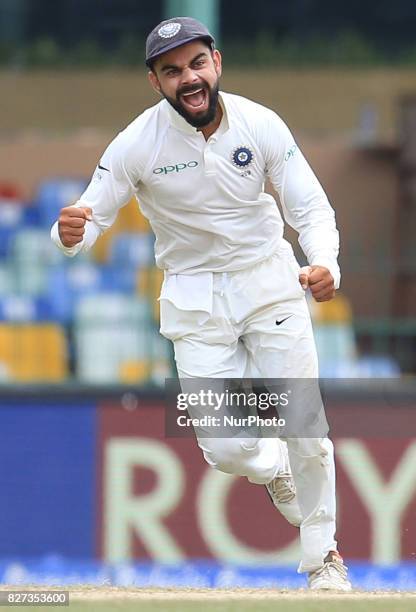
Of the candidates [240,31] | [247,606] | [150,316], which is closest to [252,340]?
[247,606]

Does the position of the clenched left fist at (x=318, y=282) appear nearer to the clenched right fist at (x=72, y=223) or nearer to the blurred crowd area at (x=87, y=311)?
the clenched right fist at (x=72, y=223)

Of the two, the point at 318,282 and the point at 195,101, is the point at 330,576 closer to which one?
the point at 318,282

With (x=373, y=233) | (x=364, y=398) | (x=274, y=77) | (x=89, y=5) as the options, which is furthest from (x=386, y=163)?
(x=364, y=398)

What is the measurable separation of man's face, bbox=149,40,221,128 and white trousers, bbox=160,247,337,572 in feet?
2.36

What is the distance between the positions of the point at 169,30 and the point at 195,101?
0.30m

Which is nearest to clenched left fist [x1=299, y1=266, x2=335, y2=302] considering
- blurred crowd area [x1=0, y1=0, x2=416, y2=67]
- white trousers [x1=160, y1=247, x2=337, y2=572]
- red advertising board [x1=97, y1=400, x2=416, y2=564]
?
white trousers [x1=160, y1=247, x2=337, y2=572]

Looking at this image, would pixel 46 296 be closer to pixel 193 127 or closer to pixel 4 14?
pixel 4 14

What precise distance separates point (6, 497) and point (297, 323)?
404cm

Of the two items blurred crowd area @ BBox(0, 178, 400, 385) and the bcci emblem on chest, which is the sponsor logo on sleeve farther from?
blurred crowd area @ BBox(0, 178, 400, 385)

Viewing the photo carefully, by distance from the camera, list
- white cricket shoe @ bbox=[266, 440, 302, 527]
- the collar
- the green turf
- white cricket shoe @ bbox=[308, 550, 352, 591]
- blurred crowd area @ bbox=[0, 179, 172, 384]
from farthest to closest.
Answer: blurred crowd area @ bbox=[0, 179, 172, 384] → white cricket shoe @ bbox=[266, 440, 302, 527] → white cricket shoe @ bbox=[308, 550, 352, 591] → the collar → the green turf

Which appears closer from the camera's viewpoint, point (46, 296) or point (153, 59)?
point (153, 59)

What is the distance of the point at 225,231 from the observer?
656 centimetres

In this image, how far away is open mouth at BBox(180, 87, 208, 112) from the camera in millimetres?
6312

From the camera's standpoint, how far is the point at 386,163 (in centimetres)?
1473
